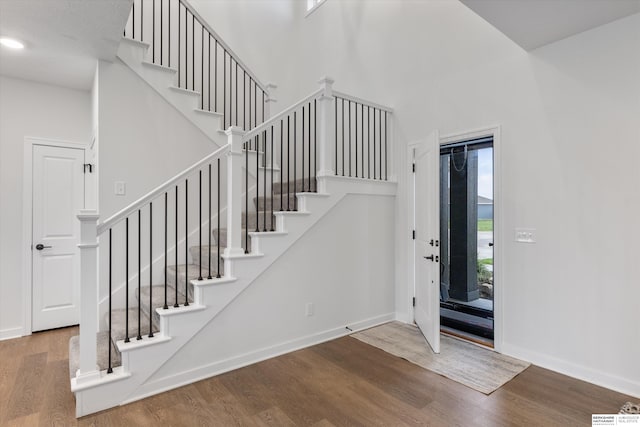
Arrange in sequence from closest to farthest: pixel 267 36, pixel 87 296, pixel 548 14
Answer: pixel 87 296, pixel 548 14, pixel 267 36

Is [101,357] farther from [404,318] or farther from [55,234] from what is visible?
[404,318]

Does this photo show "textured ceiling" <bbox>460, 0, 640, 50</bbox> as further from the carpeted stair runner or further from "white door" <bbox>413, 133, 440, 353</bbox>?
the carpeted stair runner

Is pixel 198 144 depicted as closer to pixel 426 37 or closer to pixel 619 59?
pixel 426 37

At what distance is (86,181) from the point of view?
4.09 m

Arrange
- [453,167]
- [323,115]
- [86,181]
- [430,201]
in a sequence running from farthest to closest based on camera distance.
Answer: [453,167] → [86,181] → [323,115] → [430,201]

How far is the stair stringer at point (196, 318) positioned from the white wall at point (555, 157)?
146 cm

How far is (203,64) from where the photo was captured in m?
4.66

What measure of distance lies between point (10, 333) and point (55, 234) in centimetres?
110

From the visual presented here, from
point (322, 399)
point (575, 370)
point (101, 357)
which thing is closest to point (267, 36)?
point (101, 357)

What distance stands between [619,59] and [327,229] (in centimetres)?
276

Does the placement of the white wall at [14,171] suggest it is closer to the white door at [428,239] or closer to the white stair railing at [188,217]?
the white stair railing at [188,217]

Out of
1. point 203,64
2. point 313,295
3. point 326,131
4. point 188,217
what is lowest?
point 313,295

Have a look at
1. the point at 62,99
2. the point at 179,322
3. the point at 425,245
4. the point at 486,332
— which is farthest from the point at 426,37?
the point at 62,99

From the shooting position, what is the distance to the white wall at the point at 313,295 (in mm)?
2850
